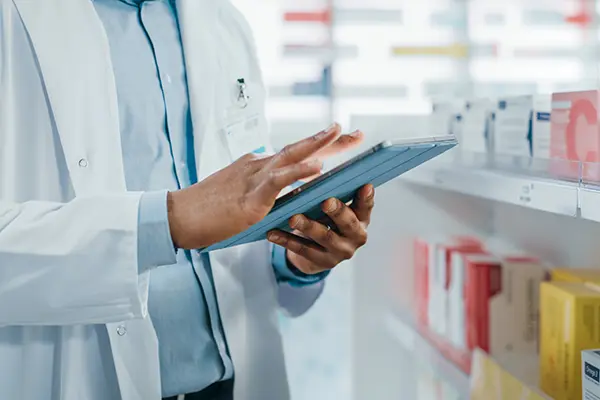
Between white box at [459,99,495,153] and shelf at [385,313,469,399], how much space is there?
0.48 metres

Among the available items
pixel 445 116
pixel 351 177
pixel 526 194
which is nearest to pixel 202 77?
pixel 351 177

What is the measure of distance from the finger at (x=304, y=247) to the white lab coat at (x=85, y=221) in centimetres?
21

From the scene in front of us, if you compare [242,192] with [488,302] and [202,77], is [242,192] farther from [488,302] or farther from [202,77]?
[488,302]

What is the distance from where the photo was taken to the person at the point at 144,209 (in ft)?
3.55

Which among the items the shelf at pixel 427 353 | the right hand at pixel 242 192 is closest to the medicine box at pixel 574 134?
the right hand at pixel 242 192

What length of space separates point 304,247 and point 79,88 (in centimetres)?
46

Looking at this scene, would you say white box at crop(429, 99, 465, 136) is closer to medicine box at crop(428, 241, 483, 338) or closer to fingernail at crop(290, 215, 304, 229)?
medicine box at crop(428, 241, 483, 338)

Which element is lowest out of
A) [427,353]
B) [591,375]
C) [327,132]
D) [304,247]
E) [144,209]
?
[427,353]

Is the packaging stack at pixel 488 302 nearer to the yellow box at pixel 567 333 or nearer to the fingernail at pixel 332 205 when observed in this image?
the yellow box at pixel 567 333

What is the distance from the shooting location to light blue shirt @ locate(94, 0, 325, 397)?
53.2 inches

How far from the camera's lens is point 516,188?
4.33 feet

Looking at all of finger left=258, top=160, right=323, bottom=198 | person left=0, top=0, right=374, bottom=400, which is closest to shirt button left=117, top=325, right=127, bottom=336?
person left=0, top=0, right=374, bottom=400

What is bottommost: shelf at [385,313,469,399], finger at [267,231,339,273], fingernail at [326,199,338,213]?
shelf at [385,313,469,399]

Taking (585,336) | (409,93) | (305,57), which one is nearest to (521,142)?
(585,336)
